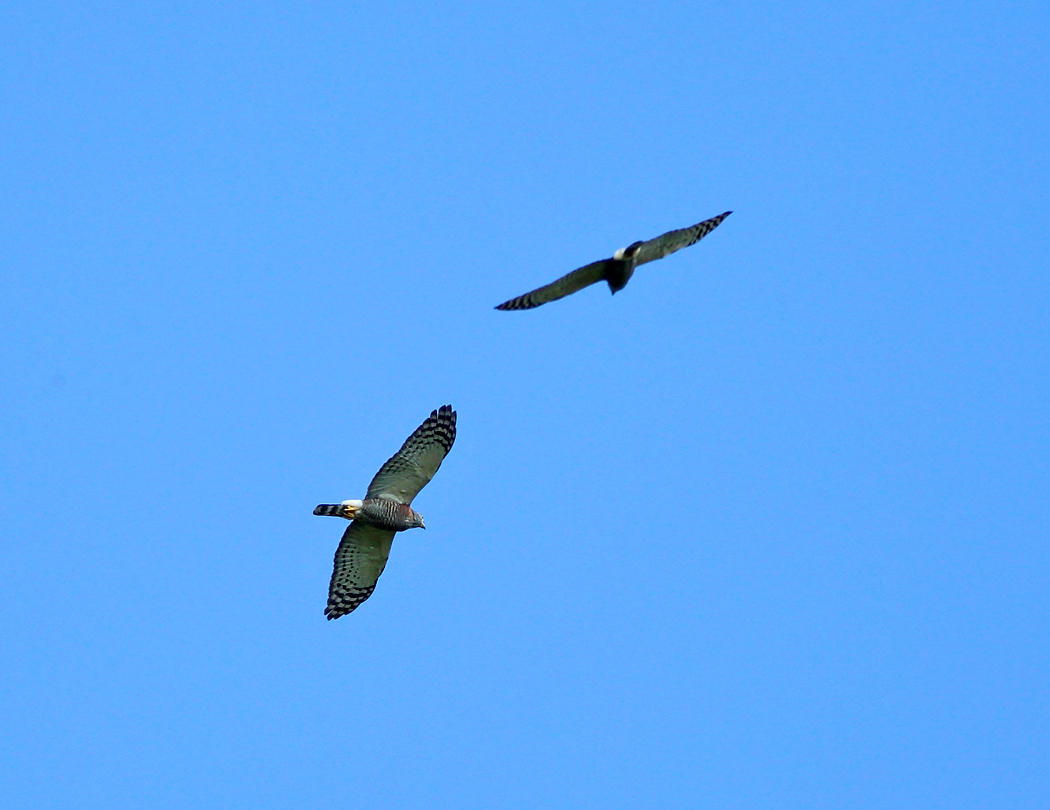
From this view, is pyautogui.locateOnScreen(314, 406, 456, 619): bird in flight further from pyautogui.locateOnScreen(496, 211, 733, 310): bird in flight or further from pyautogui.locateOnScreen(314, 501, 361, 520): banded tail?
pyautogui.locateOnScreen(496, 211, 733, 310): bird in flight

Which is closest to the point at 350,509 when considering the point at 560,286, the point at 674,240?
the point at 560,286

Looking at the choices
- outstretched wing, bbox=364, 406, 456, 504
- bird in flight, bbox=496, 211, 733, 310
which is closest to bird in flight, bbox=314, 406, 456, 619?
outstretched wing, bbox=364, 406, 456, 504

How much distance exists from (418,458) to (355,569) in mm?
1751

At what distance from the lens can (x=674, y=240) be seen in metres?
19.3

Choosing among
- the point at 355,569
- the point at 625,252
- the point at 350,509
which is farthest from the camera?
the point at 355,569

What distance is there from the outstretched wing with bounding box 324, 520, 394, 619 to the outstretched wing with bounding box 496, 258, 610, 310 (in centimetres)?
427

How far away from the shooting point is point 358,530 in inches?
824

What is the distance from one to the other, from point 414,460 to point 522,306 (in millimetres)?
3513

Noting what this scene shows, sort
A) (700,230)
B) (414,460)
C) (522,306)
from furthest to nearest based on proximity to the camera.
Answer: (414,460), (700,230), (522,306)

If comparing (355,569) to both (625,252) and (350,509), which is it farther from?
(625,252)

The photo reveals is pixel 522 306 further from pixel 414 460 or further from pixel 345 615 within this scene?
pixel 345 615

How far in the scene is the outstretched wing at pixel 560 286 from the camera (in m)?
18.0

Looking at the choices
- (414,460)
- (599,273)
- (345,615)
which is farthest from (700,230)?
(345,615)

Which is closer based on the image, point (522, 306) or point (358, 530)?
point (522, 306)
